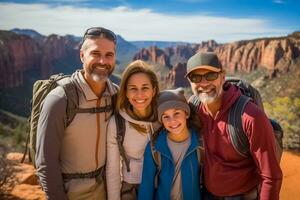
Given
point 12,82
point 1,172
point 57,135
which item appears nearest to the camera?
point 57,135

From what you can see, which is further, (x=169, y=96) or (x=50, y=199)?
(x=169, y=96)

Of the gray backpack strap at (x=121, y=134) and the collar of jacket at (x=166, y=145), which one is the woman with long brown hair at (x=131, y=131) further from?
the collar of jacket at (x=166, y=145)

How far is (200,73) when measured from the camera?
9.86 feet

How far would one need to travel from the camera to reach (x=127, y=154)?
3236 millimetres

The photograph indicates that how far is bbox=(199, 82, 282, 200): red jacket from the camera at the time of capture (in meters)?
2.62

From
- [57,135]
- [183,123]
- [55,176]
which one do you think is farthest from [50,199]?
[183,123]

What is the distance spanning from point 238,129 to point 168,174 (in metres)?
0.83

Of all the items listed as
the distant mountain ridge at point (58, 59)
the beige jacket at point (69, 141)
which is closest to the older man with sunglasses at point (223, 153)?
the beige jacket at point (69, 141)

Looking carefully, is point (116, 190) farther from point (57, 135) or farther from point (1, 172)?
point (1, 172)

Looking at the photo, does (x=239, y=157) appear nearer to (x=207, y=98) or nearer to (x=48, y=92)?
(x=207, y=98)

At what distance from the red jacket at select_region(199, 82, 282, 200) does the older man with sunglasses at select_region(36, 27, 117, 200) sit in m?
1.00

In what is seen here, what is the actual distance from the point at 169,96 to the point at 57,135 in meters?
1.12

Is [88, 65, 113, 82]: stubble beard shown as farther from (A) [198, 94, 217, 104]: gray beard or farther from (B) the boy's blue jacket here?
(A) [198, 94, 217, 104]: gray beard

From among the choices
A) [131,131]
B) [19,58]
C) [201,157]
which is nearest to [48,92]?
[131,131]
